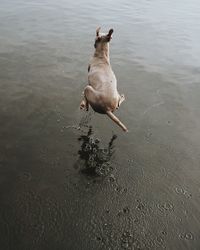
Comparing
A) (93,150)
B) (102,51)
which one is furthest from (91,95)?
(102,51)

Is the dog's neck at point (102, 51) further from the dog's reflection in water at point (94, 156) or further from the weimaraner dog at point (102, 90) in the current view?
the dog's reflection in water at point (94, 156)

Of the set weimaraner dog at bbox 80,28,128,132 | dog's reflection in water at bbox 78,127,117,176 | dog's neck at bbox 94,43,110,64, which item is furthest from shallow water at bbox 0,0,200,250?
dog's neck at bbox 94,43,110,64

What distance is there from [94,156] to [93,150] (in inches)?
8.6

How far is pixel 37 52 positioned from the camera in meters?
12.7

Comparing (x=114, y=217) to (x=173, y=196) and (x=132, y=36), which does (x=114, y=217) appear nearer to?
(x=173, y=196)

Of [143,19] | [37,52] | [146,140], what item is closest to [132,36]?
[143,19]

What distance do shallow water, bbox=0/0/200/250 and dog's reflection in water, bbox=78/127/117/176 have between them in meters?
0.02

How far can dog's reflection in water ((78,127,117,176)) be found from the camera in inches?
280

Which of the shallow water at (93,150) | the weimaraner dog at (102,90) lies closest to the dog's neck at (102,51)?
the weimaraner dog at (102,90)

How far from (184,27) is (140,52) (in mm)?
6345

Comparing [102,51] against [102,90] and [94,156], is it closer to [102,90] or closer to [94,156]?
[102,90]

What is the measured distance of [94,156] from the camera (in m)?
7.52

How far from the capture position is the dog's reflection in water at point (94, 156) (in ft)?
23.3

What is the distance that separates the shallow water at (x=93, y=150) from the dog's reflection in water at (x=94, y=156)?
24mm
